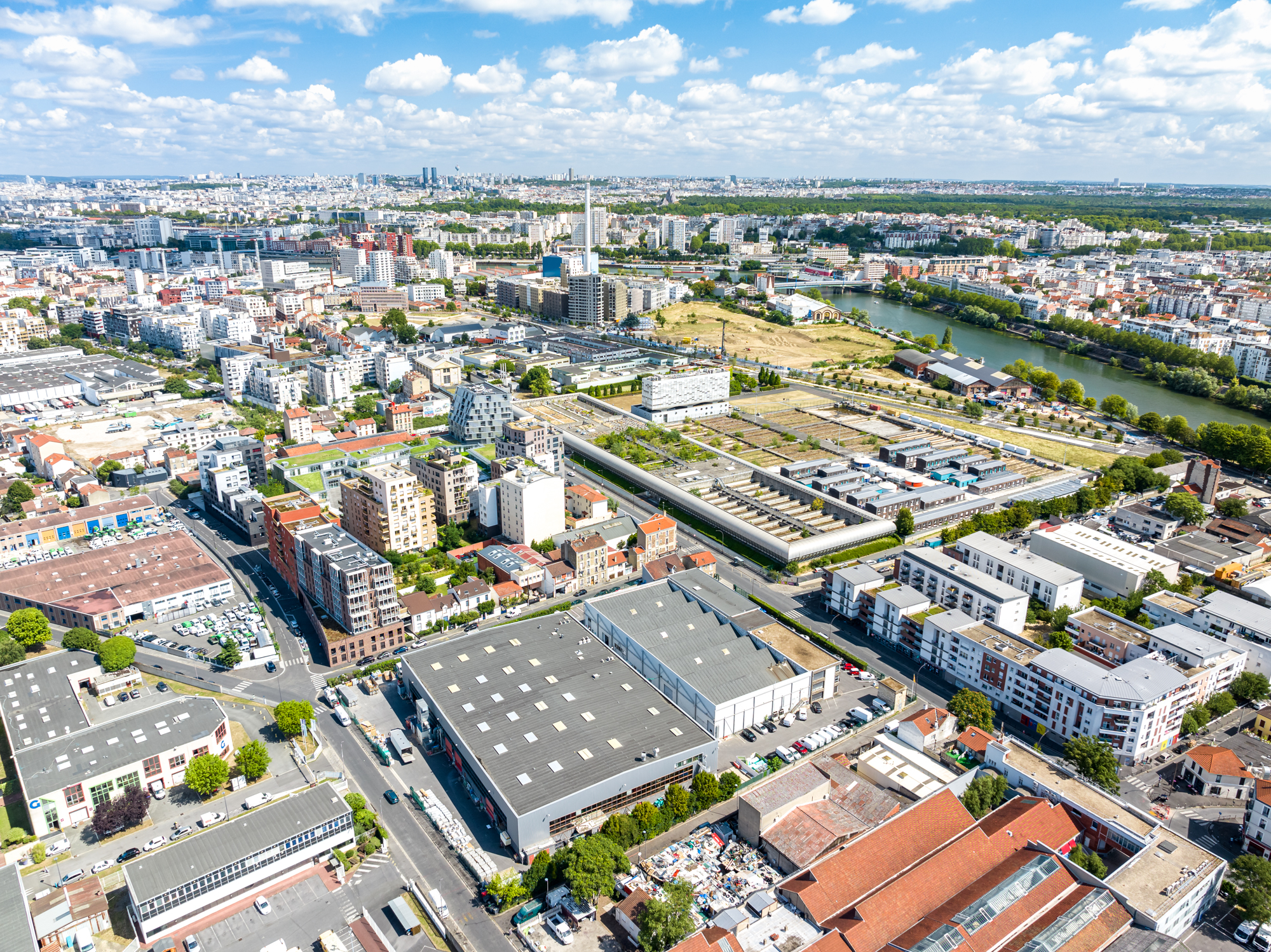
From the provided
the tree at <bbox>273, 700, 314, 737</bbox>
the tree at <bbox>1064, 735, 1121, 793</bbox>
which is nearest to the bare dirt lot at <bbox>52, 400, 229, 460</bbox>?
the tree at <bbox>273, 700, 314, 737</bbox>

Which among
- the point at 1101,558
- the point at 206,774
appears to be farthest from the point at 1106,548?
the point at 206,774

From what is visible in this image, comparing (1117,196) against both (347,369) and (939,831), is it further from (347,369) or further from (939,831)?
(939,831)

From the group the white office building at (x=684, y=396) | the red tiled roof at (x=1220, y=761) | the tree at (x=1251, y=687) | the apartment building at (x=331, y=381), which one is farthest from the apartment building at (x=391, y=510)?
the tree at (x=1251, y=687)

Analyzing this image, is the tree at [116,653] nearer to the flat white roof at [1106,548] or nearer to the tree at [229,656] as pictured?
the tree at [229,656]

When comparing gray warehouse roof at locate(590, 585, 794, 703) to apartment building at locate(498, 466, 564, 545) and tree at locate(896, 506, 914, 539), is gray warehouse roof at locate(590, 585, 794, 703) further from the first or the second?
tree at locate(896, 506, 914, 539)

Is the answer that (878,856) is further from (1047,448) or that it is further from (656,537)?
(1047,448)
